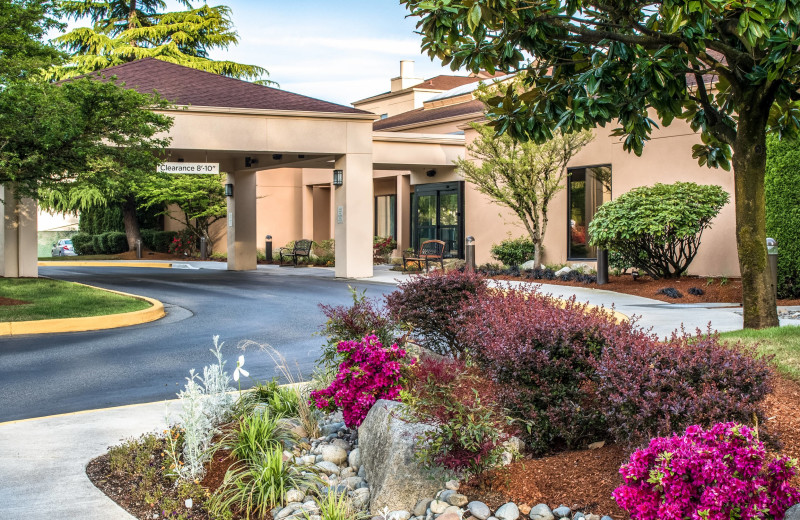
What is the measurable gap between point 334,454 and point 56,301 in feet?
36.5

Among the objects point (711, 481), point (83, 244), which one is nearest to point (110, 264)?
point (83, 244)

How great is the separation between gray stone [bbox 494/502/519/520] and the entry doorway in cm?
2249

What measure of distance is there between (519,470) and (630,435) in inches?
30.2

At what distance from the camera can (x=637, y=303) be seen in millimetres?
14344

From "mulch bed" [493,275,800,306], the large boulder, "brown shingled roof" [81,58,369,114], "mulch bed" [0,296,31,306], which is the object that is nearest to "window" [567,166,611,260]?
"mulch bed" [493,275,800,306]

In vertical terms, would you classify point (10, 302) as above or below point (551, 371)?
below

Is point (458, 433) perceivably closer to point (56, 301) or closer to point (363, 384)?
point (363, 384)

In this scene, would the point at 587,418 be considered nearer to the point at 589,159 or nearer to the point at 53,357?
the point at 53,357

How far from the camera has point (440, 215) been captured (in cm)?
2780

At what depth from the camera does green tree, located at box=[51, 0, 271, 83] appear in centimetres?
3766

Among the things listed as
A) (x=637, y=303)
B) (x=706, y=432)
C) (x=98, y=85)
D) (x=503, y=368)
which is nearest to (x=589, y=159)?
(x=637, y=303)

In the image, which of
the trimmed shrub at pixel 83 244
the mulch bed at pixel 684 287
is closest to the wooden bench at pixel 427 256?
the mulch bed at pixel 684 287

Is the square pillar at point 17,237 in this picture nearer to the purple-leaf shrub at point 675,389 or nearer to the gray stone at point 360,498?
the gray stone at point 360,498

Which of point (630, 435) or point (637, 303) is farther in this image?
point (637, 303)
